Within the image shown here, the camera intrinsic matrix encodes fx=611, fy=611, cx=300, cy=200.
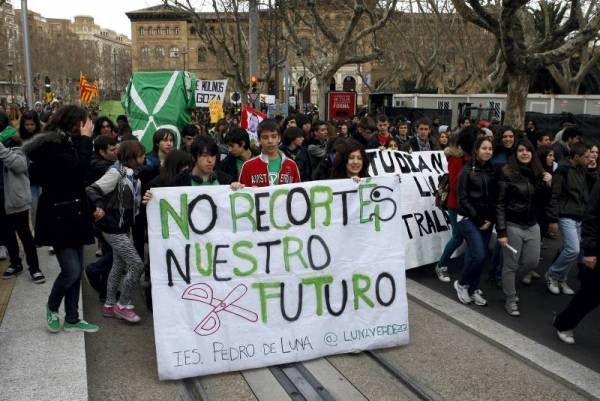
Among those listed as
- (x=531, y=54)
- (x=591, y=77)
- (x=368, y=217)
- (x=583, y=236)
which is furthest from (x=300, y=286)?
(x=591, y=77)

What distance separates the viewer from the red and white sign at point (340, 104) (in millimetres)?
18042

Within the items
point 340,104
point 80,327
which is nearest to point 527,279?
point 80,327

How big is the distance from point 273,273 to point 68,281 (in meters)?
1.61

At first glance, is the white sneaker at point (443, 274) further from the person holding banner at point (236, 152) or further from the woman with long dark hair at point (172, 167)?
the woman with long dark hair at point (172, 167)

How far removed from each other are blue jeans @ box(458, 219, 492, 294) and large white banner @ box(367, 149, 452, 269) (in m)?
1.00

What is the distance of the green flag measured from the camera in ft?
32.1

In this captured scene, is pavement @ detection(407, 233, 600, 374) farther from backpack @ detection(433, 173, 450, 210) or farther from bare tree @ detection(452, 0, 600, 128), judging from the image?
bare tree @ detection(452, 0, 600, 128)

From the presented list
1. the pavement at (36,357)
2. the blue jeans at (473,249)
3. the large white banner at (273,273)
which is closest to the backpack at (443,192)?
the blue jeans at (473,249)

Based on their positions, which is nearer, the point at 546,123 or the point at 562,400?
the point at 562,400

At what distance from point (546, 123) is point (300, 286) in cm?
1523

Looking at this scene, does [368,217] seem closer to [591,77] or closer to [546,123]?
[546,123]

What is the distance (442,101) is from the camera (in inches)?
1200

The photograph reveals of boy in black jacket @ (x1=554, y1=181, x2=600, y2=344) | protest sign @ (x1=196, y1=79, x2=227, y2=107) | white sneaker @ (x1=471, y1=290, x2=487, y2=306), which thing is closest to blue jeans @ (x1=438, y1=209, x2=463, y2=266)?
white sneaker @ (x1=471, y1=290, x2=487, y2=306)

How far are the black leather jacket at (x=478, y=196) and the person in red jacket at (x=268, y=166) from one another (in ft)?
5.36
